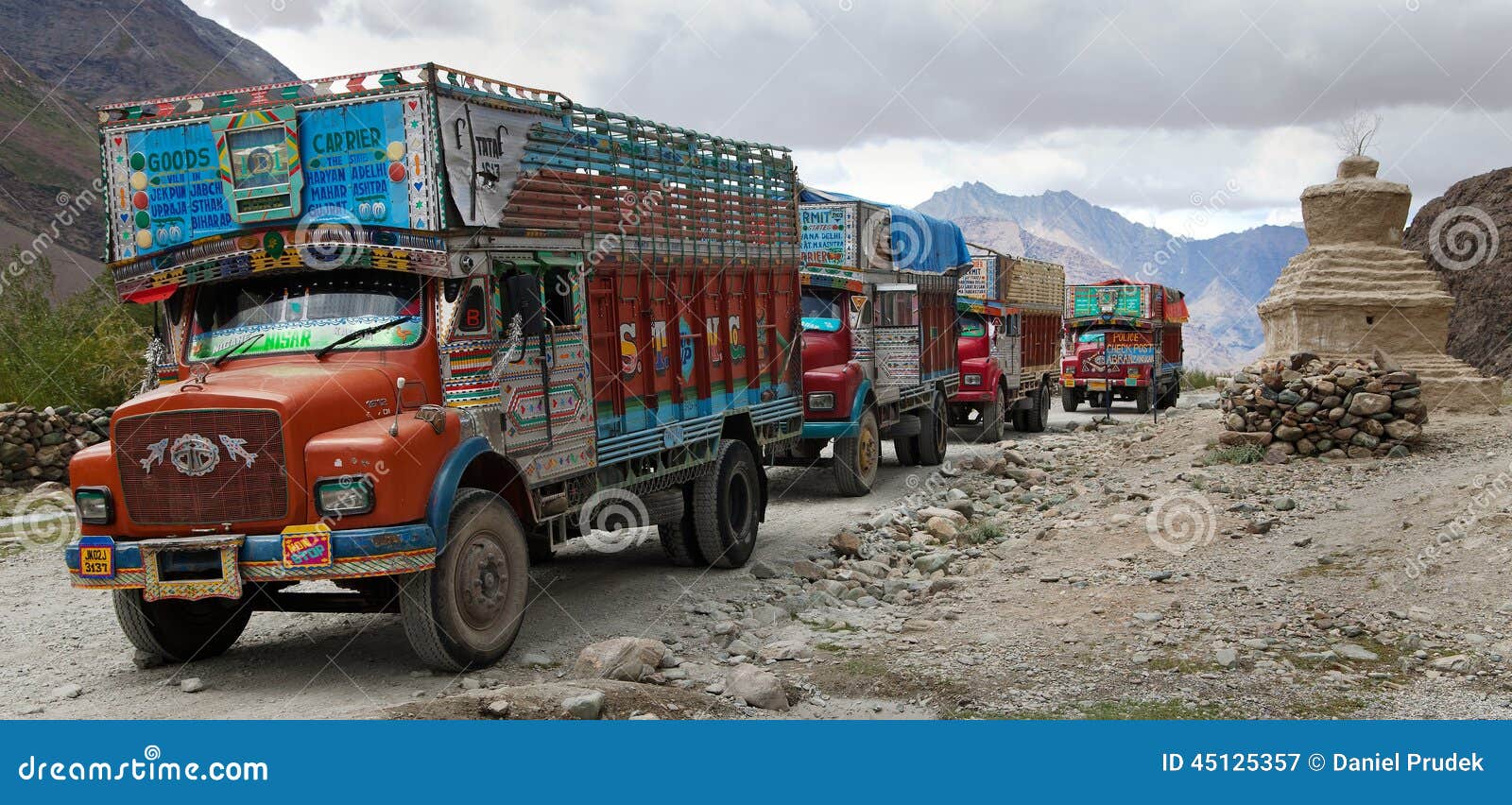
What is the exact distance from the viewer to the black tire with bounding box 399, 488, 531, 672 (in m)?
6.91

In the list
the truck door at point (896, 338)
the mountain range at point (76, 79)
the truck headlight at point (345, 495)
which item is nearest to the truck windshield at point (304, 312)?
the truck headlight at point (345, 495)

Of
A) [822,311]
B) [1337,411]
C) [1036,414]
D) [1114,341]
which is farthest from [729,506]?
[1114,341]

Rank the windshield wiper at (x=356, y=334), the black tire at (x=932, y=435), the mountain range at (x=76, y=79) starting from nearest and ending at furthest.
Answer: the windshield wiper at (x=356, y=334) → the black tire at (x=932, y=435) → the mountain range at (x=76, y=79)

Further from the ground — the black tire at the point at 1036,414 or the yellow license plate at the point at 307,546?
the yellow license plate at the point at 307,546

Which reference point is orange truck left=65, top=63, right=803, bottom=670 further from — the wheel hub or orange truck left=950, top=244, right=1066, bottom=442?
orange truck left=950, top=244, right=1066, bottom=442

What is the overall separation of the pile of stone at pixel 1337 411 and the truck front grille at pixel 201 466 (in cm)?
1121

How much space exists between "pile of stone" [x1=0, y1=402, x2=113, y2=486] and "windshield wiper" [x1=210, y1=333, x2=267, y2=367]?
9.62 m

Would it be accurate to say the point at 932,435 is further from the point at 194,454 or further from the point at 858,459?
the point at 194,454

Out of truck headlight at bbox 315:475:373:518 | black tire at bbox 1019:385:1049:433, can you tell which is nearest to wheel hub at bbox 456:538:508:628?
truck headlight at bbox 315:475:373:518

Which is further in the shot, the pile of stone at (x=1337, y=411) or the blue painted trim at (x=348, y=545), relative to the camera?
the pile of stone at (x=1337, y=411)

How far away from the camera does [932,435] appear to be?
1781cm

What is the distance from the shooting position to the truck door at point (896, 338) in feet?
52.5

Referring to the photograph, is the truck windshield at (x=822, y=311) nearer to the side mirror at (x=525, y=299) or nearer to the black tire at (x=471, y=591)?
the side mirror at (x=525, y=299)

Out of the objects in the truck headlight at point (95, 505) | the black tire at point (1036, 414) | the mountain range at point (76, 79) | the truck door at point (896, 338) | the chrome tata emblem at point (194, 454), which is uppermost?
the mountain range at point (76, 79)
